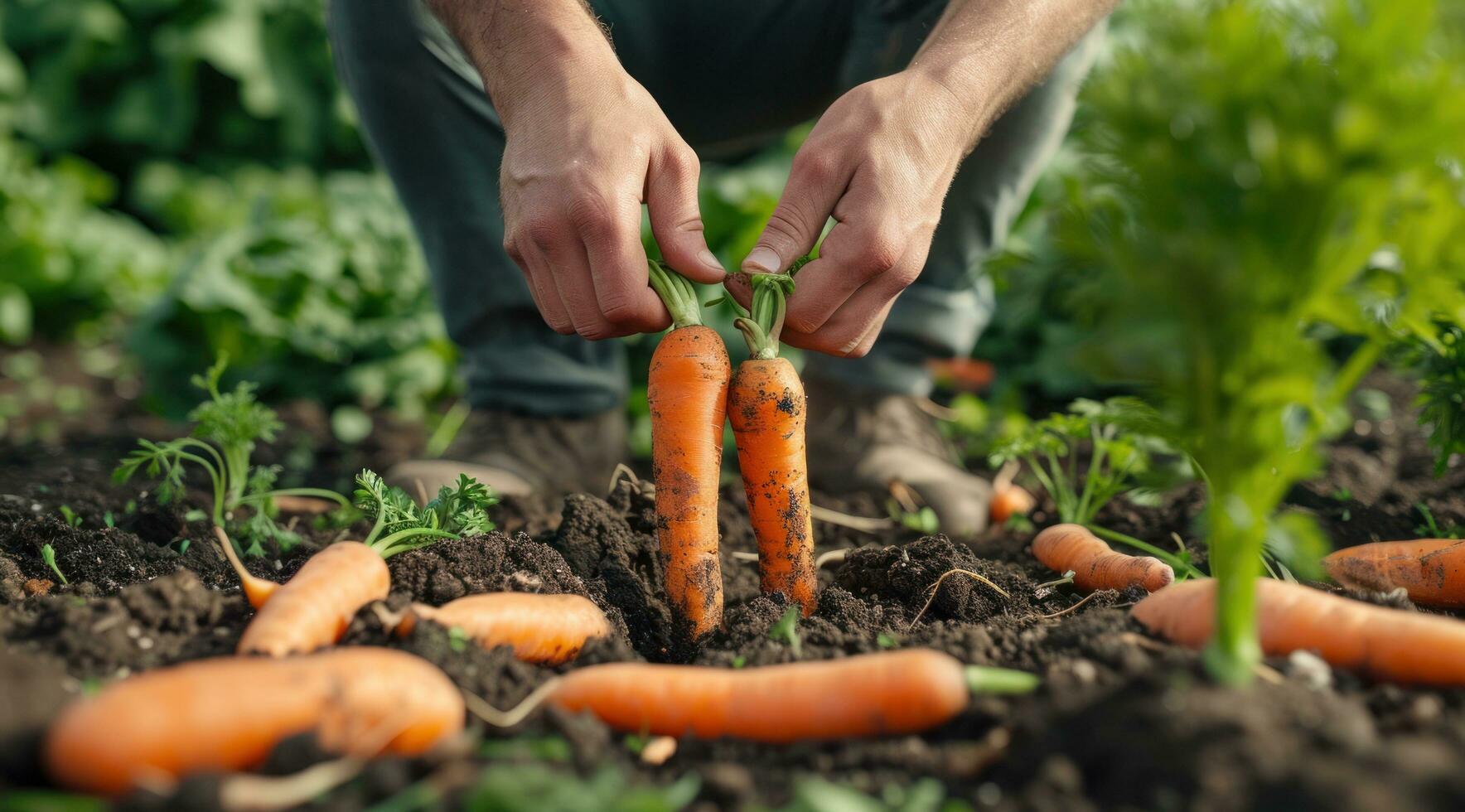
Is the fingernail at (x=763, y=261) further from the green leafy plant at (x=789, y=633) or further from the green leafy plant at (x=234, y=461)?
the green leafy plant at (x=234, y=461)

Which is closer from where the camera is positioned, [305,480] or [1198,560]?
[1198,560]

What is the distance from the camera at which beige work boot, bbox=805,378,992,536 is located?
334 centimetres

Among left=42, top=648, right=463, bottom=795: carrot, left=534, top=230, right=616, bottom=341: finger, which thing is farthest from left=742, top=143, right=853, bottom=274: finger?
left=42, top=648, right=463, bottom=795: carrot

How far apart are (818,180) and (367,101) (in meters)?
1.94

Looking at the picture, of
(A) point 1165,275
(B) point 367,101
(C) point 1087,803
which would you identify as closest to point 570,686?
(C) point 1087,803

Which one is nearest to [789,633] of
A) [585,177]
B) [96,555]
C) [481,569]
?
[481,569]

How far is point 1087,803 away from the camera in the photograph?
1.34 meters

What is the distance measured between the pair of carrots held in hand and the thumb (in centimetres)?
9

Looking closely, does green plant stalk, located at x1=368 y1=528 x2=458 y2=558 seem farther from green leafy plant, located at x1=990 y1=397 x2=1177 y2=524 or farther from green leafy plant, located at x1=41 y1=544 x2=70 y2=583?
green leafy plant, located at x1=990 y1=397 x2=1177 y2=524

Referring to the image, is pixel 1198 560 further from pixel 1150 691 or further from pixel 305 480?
pixel 305 480

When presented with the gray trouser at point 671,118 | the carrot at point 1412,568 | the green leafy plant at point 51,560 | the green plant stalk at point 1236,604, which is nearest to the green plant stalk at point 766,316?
the green plant stalk at point 1236,604

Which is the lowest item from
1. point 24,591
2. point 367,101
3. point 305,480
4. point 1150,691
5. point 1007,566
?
point 305,480

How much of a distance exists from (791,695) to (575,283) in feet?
3.69

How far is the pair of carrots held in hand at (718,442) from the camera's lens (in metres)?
2.34
